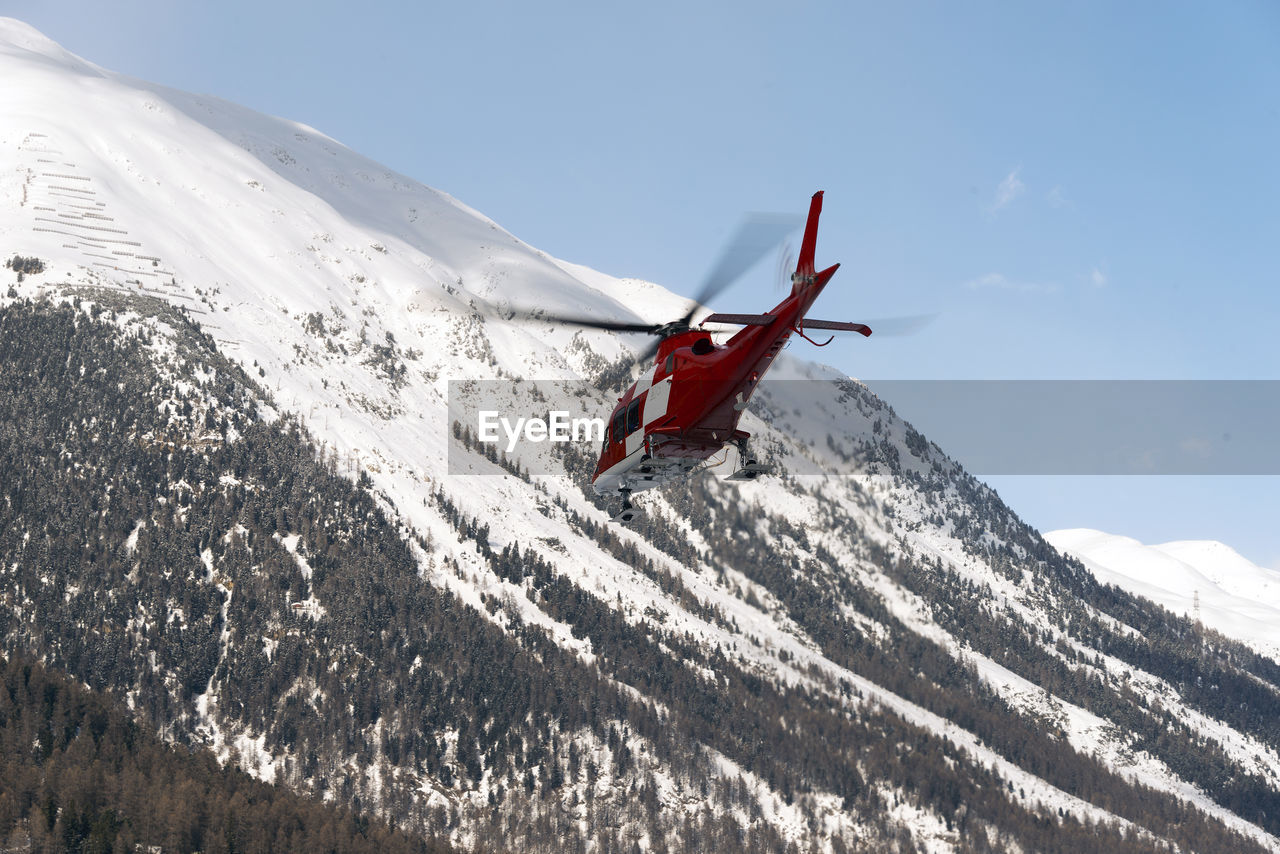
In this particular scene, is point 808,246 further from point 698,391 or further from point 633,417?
point 633,417

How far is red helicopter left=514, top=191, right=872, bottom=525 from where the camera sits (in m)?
55.8

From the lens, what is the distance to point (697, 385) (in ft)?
197

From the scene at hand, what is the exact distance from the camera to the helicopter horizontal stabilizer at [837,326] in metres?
55.0

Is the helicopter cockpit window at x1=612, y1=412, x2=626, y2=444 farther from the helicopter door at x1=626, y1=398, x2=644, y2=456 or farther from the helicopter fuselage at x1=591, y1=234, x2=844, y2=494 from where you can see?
the helicopter door at x1=626, y1=398, x2=644, y2=456

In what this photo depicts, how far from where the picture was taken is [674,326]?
63.7 meters

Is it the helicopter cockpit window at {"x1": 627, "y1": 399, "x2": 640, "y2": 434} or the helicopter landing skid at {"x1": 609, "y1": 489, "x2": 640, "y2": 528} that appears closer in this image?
the helicopter cockpit window at {"x1": 627, "y1": 399, "x2": 640, "y2": 434}

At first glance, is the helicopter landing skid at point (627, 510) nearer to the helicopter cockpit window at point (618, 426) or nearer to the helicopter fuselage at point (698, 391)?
the helicopter fuselage at point (698, 391)

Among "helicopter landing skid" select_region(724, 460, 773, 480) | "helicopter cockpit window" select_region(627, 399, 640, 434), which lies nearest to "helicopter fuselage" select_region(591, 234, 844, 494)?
"helicopter cockpit window" select_region(627, 399, 640, 434)

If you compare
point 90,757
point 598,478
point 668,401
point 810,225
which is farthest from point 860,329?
point 90,757

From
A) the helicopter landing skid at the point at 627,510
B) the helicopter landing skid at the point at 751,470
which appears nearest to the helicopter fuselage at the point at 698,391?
the helicopter landing skid at the point at 627,510

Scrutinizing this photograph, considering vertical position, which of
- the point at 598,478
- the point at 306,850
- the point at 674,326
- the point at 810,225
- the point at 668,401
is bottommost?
the point at 306,850

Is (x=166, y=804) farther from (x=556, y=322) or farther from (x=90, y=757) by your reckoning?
(x=556, y=322)

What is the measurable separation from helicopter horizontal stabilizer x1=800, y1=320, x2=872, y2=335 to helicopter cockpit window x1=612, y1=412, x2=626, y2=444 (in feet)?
49.1

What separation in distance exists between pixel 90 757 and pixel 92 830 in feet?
79.1
